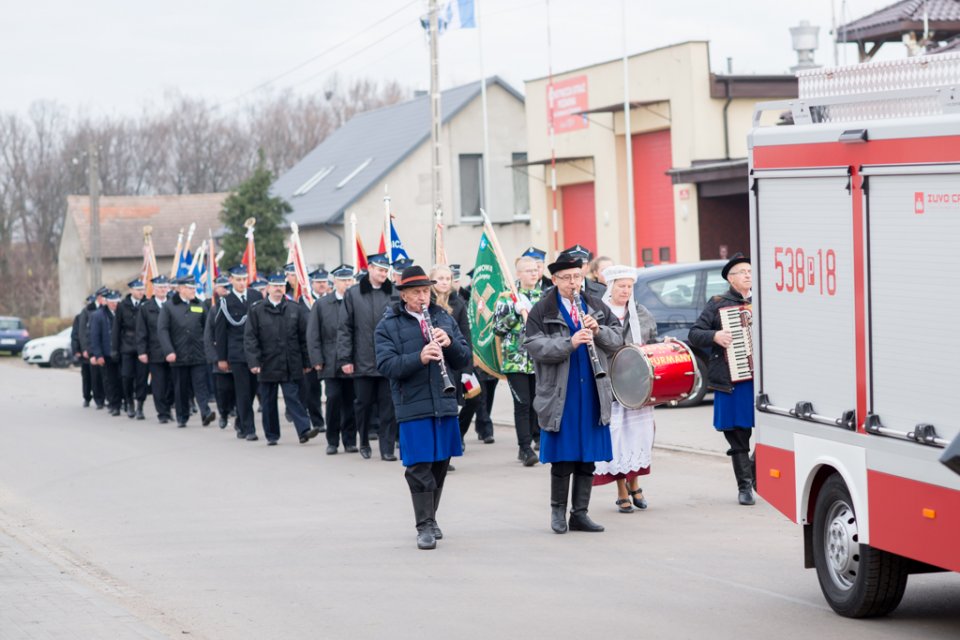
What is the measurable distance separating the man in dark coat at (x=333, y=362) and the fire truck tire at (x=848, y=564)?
906 centimetres

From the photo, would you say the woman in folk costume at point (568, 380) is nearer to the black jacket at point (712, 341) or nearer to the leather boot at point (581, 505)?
the leather boot at point (581, 505)

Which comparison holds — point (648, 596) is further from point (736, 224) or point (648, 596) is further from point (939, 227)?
point (736, 224)

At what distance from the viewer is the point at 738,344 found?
451 inches

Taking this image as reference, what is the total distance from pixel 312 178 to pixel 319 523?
41609 mm

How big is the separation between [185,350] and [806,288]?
48.0ft

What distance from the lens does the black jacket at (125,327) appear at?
2342cm

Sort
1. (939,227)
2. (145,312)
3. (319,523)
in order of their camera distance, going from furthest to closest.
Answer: (145,312)
(319,523)
(939,227)

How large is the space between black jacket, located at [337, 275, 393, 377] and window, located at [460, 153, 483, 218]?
3137 centimetres

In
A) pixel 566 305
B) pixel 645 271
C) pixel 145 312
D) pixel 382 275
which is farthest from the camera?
pixel 145 312

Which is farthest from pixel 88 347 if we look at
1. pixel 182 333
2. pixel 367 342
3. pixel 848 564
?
pixel 848 564

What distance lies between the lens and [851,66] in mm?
7660

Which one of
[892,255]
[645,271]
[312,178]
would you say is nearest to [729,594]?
[892,255]

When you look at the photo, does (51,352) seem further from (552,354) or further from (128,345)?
(552,354)

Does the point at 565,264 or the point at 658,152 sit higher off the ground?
the point at 658,152
